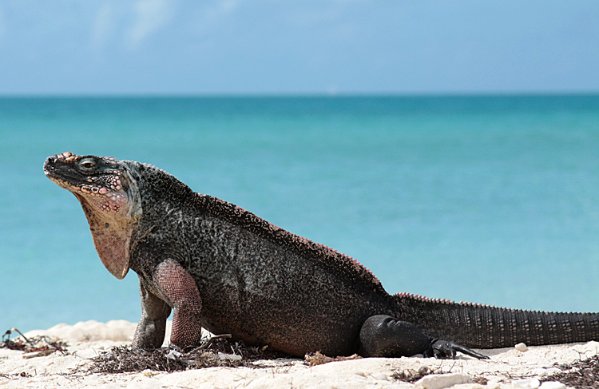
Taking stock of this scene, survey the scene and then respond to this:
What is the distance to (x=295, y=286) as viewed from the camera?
798 centimetres

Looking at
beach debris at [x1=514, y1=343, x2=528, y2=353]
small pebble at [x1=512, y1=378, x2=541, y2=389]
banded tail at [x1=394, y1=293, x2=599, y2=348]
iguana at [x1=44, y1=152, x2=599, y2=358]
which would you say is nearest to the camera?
small pebble at [x1=512, y1=378, x2=541, y2=389]

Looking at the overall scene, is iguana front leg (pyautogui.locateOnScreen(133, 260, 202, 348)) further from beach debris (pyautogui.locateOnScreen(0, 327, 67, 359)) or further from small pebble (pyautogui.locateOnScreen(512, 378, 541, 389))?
small pebble (pyautogui.locateOnScreen(512, 378, 541, 389))

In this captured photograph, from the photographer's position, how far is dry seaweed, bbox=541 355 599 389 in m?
6.29

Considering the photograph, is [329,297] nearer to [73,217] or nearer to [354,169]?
[73,217]

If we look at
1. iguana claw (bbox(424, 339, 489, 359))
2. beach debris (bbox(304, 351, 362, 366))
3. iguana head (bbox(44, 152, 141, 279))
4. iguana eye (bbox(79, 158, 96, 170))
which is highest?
iguana eye (bbox(79, 158, 96, 170))

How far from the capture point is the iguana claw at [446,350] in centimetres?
795

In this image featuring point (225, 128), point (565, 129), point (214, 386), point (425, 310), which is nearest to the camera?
point (214, 386)

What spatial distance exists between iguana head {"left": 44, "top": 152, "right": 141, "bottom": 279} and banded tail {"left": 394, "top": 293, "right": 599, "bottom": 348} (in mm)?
2329

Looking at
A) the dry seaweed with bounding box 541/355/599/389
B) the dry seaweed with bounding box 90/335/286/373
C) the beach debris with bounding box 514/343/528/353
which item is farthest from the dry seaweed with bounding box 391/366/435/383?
the beach debris with bounding box 514/343/528/353

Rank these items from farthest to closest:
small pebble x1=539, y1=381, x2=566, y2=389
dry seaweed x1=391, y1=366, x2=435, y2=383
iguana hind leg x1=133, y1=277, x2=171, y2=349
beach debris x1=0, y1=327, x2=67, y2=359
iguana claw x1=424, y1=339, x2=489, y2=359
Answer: beach debris x1=0, y1=327, x2=67, y2=359 → iguana hind leg x1=133, y1=277, x2=171, y2=349 → iguana claw x1=424, y1=339, x2=489, y2=359 → dry seaweed x1=391, y1=366, x2=435, y2=383 → small pebble x1=539, y1=381, x2=566, y2=389

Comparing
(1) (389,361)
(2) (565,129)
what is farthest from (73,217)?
(2) (565,129)

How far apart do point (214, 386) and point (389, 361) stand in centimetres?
127

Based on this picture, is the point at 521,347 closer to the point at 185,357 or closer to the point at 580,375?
the point at 580,375

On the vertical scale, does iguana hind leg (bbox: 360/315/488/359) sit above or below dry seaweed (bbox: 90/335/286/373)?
above
